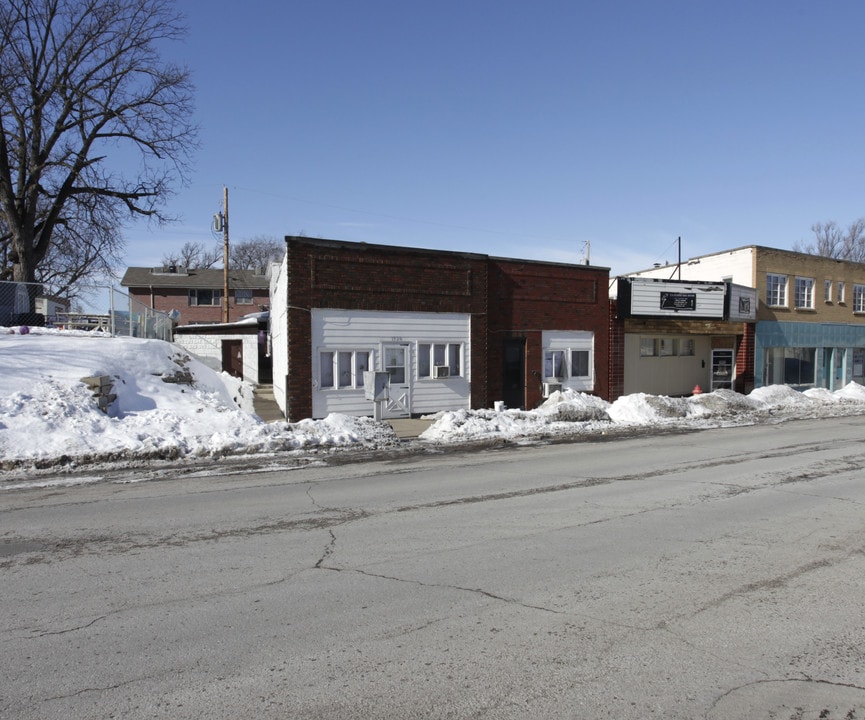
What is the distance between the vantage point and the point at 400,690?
3.56m

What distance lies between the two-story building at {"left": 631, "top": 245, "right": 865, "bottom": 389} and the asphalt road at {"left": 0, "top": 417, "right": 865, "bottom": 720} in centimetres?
2183

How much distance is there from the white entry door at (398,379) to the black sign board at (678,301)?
11.2m

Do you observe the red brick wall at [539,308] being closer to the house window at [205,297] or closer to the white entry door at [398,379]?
the white entry door at [398,379]

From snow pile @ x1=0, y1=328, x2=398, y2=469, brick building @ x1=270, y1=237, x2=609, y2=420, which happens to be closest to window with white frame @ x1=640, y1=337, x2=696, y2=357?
brick building @ x1=270, y1=237, x2=609, y2=420

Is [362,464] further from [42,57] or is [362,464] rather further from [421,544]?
[42,57]

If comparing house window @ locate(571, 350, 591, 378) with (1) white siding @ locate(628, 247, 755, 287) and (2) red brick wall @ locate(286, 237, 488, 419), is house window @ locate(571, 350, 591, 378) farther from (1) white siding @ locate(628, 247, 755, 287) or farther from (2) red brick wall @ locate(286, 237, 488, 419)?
(1) white siding @ locate(628, 247, 755, 287)

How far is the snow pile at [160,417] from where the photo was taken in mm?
11617

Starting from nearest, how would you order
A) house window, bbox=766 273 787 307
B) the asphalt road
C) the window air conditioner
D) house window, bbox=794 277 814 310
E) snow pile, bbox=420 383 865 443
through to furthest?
the asphalt road
snow pile, bbox=420 383 865 443
the window air conditioner
house window, bbox=766 273 787 307
house window, bbox=794 277 814 310

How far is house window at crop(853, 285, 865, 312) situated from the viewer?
3284 centimetres

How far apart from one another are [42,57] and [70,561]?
31.1 meters

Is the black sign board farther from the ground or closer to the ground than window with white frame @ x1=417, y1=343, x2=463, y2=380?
farther from the ground

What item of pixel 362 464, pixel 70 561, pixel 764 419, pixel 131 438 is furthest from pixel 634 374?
pixel 70 561

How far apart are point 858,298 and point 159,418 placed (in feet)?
112

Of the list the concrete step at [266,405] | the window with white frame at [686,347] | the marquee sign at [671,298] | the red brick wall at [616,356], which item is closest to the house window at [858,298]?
the window with white frame at [686,347]
